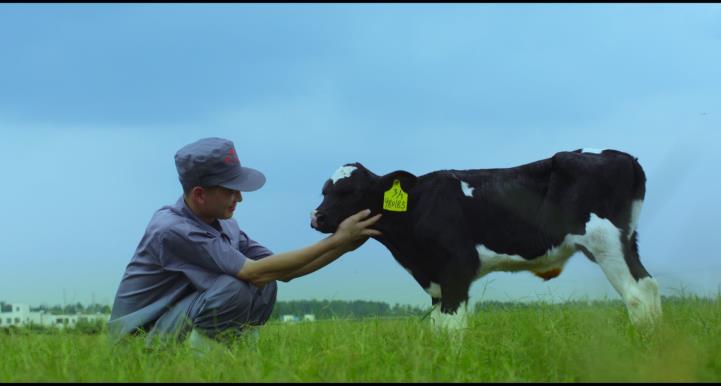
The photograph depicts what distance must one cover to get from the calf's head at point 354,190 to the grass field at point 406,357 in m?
1.27

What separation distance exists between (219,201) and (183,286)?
700 millimetres

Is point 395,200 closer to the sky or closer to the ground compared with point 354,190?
closer to the ground

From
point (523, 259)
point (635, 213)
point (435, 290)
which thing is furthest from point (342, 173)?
point (635, 213)

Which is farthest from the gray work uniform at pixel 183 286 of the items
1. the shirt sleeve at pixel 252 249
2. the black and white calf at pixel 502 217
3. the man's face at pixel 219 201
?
the black and white calf at pixel 502 217

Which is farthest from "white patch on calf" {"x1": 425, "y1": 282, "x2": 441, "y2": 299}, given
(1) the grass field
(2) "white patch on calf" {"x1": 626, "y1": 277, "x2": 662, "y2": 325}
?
(2) "white patch on calf" {"x1": 626, "y1": 277, "x2": 662, "y2": 325}

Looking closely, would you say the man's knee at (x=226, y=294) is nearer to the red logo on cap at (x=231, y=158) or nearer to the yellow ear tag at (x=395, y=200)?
the red logo on cap at (x=231, y=158)

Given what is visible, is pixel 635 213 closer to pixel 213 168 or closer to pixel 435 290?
pixel 435 290

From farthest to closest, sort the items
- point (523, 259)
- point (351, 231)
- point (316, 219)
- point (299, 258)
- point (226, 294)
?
point (523, 259), point (316, 219), point (351, 231), point (299, 258), point (226, 294)

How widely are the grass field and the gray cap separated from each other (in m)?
1.20

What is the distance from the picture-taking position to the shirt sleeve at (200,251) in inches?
249

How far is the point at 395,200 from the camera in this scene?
7715 millimetres

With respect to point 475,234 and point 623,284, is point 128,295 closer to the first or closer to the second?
point 475,234

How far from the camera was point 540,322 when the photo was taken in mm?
6770

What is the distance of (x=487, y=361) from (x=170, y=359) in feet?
6.64
